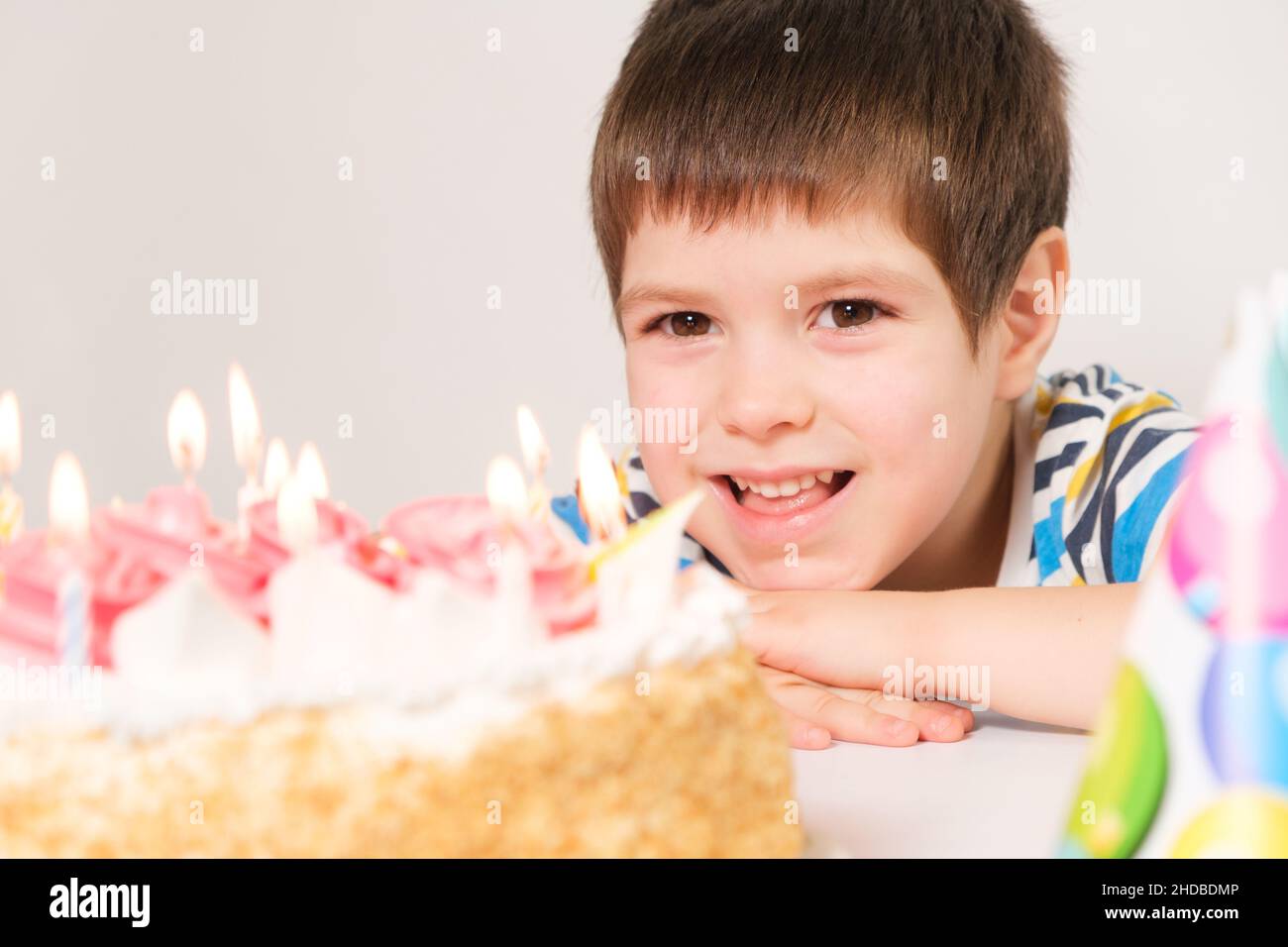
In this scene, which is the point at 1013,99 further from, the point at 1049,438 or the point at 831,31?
the point at 1049,438

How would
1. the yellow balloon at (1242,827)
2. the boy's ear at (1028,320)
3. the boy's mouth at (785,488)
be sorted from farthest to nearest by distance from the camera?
the boy's ear at (1028,320) < the boy's mouth at (785,488) < the yellow balloon at (1242,827)

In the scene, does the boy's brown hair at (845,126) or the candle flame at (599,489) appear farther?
the boy's brown hair at (845,126)

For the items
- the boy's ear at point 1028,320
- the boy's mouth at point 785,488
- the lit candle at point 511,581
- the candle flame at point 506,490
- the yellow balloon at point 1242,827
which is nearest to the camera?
the yellow balloon at point 1242,827

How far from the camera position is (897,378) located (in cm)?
172

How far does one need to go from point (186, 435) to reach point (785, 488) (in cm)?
92

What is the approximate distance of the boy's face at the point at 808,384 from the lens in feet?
5.49

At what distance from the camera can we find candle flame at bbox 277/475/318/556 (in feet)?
2.72

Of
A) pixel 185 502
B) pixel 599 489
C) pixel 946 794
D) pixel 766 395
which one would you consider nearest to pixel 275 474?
pixel 185 502

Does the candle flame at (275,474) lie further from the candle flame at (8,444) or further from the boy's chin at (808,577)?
the boy's chin at (808,577)

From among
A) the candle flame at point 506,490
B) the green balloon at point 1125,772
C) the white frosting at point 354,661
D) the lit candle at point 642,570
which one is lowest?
the green balloon at point 1125,772

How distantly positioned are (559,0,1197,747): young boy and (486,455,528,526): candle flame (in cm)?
64

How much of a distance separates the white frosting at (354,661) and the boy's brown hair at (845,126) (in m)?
1.02

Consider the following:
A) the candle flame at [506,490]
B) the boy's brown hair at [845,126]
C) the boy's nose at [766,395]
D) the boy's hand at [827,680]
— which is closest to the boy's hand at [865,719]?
the boy's hand at [827,680]
